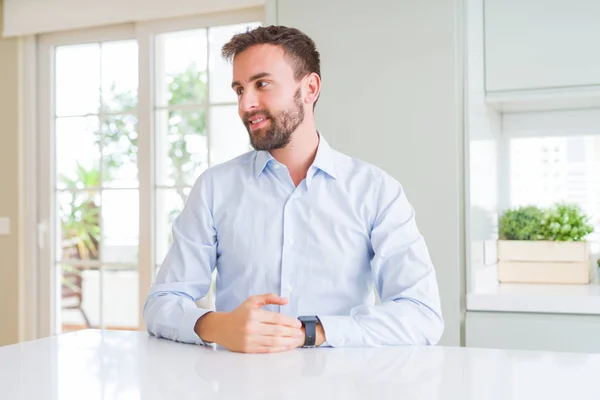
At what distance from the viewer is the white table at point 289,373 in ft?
3.50

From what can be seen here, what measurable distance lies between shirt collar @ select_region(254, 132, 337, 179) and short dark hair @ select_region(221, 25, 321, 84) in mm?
196

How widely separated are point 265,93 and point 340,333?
627 millimetres

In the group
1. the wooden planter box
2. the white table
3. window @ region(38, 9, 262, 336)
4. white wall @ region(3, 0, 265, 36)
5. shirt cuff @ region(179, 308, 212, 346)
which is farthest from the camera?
window @ region(38, 9, 262, 336)

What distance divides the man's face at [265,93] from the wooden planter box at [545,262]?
1621 millimetres

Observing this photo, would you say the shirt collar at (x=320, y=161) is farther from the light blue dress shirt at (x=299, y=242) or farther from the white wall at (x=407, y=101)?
the white wall at (x=407, y=101)

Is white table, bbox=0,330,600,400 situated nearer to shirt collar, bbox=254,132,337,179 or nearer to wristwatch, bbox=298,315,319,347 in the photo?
wristwatch, bbox=298,315,319,347

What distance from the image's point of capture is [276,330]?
4.61 feet

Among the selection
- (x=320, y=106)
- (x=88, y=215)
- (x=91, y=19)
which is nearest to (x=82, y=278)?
(x=88, y=215)

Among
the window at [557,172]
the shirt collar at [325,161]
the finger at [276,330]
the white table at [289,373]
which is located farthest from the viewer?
the window at [557,172]

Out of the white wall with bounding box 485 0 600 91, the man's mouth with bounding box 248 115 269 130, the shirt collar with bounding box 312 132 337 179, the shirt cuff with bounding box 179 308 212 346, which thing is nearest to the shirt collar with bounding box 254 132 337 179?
the shirt collar with bounding box 312 132 337 179

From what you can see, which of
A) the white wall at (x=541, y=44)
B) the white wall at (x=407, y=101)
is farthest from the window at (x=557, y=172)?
the white wall at (x=407, y=101)

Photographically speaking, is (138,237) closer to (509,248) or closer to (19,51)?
(19,51)

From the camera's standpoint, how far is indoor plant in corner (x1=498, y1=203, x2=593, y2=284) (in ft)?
9.79

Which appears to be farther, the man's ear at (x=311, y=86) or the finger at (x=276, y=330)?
the man's ear at (x=311, y=86)
